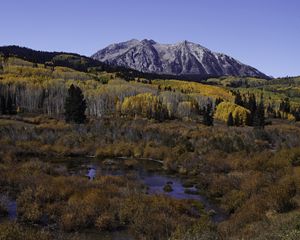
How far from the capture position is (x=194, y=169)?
5828cm

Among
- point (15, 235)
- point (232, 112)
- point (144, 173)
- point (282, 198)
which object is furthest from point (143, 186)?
point (232, 112)

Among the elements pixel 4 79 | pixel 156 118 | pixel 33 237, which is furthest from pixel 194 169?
pixel 4 79

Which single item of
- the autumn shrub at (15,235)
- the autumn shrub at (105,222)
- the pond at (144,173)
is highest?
the autumn shrub at (15,235)

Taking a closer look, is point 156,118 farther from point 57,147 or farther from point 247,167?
point 247,167

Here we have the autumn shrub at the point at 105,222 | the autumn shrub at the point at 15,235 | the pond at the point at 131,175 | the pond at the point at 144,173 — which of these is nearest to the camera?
the autumn shrub at the point at 15,235

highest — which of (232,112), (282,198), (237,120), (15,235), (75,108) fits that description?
(282,198)

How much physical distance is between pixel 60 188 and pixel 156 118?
3985 inches

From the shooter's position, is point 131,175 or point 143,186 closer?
point 143,186

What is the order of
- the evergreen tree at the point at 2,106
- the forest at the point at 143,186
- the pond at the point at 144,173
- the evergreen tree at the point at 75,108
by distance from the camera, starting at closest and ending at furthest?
the forest at the point at 143,186 < the pond at the point at 144,173 < the evergreen tree at the point at 75,108 < the evergreen tree at the point at 2,106

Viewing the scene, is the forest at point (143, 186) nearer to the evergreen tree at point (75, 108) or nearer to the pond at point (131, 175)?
the evergreen tree at point (75, 108)

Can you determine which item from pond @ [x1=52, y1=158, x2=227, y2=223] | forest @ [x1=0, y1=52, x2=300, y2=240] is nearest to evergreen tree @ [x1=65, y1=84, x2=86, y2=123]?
forest @ [x1=0, y1=52, x2=300, y2=240]

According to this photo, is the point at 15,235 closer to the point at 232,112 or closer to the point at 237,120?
the point at 237,120

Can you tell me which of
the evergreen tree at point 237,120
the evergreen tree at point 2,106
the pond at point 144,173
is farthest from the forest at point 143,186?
the evergreen tree at point 237,120

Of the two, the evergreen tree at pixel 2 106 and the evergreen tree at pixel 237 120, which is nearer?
the evergreen tree at pixel 2 106
